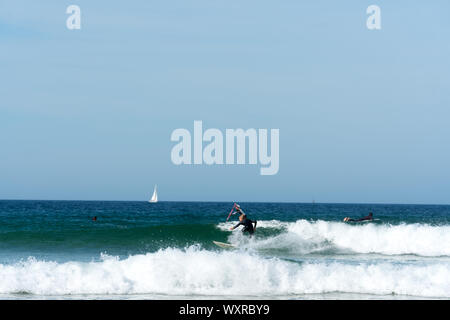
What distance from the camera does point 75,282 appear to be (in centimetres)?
1507

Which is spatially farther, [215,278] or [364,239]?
[364,239]

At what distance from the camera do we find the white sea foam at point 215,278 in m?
14.8

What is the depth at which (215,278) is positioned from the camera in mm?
15539

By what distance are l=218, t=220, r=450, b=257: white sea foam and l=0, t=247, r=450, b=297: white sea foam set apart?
8.20 m

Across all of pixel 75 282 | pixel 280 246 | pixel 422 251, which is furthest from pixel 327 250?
pixel 75 282

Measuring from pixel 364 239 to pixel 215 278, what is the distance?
43.7ft

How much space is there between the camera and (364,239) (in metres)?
26.8

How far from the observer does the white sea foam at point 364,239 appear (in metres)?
25.2

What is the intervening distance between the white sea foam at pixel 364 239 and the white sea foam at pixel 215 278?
820 centimetres

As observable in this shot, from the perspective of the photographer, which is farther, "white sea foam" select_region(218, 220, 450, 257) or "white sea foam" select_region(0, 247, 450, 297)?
"white sea foam" select_region(218, 220, 450, 257)

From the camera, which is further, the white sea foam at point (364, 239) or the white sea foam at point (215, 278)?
the white sea foam at point (364, 239)

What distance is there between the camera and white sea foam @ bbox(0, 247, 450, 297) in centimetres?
1477
